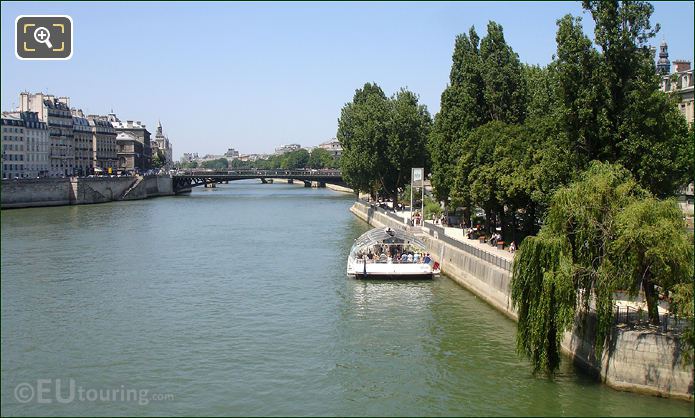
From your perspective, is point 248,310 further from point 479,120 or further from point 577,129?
point 479,120

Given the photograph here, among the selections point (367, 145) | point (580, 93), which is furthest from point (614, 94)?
point (367, 145)

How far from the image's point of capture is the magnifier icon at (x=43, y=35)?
13.1 m

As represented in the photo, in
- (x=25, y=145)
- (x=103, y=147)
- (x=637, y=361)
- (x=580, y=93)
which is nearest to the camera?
(x=637, y=361)

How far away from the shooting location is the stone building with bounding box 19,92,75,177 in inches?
5241

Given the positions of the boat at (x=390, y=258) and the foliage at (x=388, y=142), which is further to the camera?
the foliage at (x=388, y=142)

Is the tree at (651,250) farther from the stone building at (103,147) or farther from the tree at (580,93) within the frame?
the stone building at (103,147)

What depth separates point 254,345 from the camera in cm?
2606

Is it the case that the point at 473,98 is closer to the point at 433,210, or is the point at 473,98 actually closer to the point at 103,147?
the point at 433,210

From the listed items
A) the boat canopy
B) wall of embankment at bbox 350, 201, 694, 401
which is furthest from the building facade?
wall of embankment at bbox 350, 201, 694, 401

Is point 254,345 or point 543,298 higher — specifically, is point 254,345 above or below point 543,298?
below

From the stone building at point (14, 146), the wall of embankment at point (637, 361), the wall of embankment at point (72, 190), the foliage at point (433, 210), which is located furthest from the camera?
the stone building at point (14, 146)

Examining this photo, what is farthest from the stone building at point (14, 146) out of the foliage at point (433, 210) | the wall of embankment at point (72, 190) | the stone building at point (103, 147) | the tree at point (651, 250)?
Result: the tree at point (651, 250)

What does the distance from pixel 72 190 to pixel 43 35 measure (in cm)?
9294

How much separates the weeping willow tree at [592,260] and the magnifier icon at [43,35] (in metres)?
13.9
